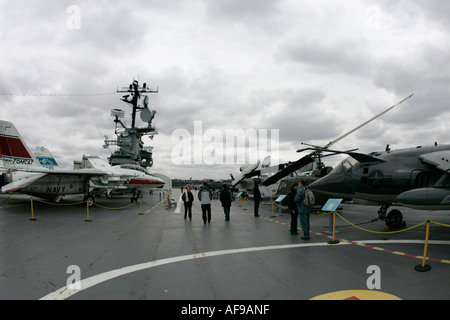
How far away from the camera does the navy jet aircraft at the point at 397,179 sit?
21.3 ft

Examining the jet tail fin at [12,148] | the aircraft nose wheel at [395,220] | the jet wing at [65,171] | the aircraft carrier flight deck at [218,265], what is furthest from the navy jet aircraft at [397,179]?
the jet tail fin at [12,148]

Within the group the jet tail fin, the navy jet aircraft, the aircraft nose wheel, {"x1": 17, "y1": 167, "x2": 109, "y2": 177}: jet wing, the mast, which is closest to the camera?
the navy jet aircraft

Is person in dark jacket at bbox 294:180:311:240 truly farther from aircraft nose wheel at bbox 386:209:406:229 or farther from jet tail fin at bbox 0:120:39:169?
jet tail fin at bbox 0:120:39:169

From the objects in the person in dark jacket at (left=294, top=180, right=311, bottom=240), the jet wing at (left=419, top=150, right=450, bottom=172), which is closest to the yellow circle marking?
the person in dark jacket at (left=294, top=180, right=311, bottom=240)

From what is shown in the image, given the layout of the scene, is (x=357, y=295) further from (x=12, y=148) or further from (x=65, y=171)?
(x=12, y=148)

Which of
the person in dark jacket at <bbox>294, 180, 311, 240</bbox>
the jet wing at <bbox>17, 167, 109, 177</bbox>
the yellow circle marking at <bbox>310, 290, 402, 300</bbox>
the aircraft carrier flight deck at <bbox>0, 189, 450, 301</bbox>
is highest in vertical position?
the jet wing at <bbox>17, 167, 109, 177</bbox>

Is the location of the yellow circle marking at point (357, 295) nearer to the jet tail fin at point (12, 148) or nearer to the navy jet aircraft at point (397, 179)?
the navy jet aircraft at point (397, 179)

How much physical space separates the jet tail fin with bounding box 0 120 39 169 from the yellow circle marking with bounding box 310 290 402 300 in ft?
57.0

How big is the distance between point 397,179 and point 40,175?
18443 millimetres

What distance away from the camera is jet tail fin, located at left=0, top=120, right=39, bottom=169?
48.9ft

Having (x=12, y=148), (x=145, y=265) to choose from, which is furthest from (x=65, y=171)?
(x=145, y=265)

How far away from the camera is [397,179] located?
8.16 meters

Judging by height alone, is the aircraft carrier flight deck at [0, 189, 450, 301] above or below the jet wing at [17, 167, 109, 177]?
below
